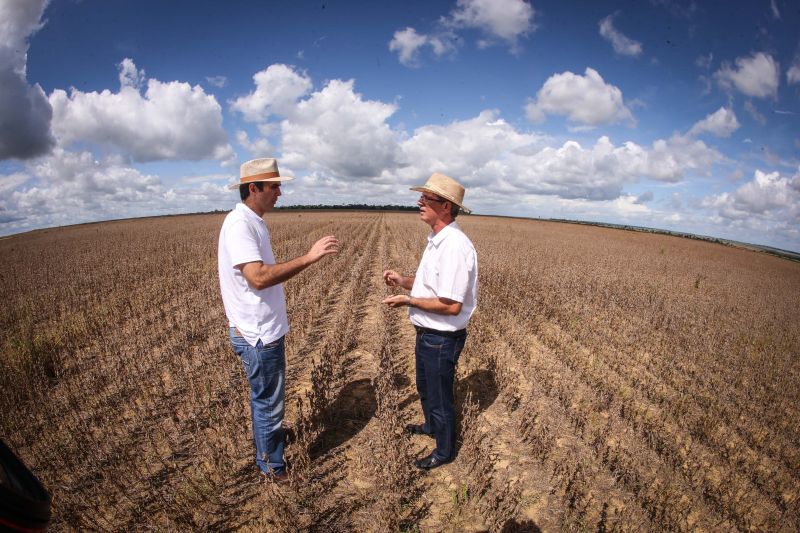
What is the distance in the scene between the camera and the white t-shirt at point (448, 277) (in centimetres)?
285

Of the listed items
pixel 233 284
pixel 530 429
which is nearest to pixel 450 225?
pixel 233 284

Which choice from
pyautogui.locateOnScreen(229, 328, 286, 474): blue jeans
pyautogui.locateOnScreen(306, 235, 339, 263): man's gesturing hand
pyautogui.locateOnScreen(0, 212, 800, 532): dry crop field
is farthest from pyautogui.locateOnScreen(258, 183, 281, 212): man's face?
pyautogui.locateOnScreen(0, 212, 800, 532): dry crop field

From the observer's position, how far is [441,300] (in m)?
2.91

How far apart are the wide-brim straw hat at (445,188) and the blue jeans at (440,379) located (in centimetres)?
121

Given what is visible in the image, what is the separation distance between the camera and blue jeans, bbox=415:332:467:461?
3117 mm

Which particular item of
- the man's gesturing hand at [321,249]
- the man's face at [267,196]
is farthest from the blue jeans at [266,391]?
the man's face at [267,196]

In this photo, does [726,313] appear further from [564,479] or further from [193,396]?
[193,396]

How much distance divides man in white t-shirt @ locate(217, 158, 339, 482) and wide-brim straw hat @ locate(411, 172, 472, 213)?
38.1 inches

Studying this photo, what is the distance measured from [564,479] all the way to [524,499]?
0.42 meters

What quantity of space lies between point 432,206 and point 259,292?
162 cm

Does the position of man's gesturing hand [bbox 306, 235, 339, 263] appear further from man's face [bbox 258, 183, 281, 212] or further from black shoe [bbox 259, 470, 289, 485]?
black shoe [bbox 259, 470, 289, 485]

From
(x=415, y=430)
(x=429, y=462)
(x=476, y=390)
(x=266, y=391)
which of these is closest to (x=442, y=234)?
(x=266, y=391)

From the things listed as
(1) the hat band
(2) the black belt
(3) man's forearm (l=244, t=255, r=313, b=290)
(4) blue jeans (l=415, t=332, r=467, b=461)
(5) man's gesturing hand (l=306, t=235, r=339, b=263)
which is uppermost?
(1) the hat band

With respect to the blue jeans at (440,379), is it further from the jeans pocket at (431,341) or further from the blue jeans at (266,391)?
the blue jeans at (266,391)
